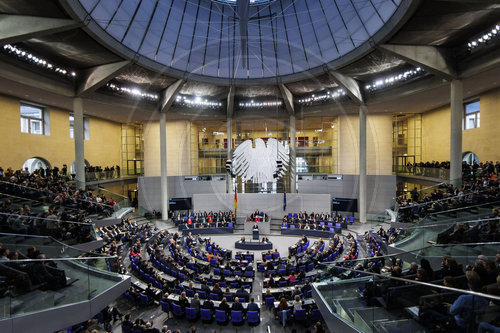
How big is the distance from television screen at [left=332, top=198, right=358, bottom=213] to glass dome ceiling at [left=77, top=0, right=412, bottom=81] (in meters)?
12.1

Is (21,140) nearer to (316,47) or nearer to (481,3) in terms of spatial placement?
(316,47)

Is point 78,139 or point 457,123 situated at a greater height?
point 457,123

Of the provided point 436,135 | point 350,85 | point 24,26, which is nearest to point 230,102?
point 350,85

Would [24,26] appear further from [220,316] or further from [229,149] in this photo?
[229,149]

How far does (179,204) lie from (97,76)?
1334cm

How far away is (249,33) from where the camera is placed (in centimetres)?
2081

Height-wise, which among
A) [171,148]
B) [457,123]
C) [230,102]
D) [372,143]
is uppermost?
[230,102]

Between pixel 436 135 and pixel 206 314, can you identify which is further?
pixel 436 135

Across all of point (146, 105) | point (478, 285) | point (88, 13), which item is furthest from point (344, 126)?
point (478, 285)

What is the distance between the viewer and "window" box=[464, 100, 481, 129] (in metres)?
18.8

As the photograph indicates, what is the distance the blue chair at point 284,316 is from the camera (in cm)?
892

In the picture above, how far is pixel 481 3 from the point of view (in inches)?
406

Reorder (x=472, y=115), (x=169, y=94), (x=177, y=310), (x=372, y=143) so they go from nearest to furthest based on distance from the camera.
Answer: (x=177, y=310), (x=472, y=115), (x=169, y=94), (x=372, y=143)

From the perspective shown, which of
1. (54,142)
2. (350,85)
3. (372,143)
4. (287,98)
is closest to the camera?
(350,85)
